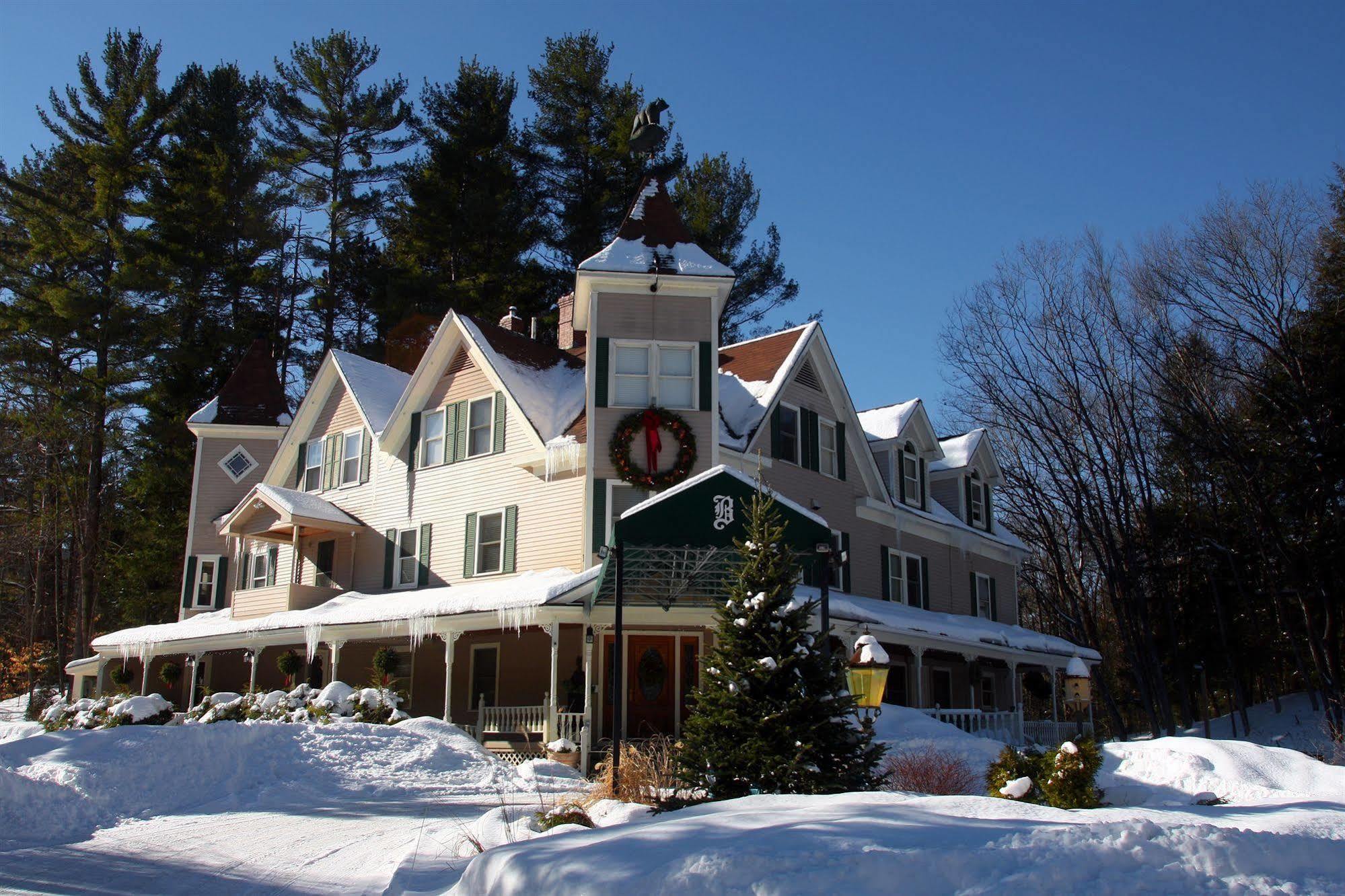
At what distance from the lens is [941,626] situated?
958 inches

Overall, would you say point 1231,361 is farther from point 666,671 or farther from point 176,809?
point 176,809

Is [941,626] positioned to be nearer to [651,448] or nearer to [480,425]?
[651,448]

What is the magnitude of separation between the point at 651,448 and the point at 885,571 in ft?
28.9

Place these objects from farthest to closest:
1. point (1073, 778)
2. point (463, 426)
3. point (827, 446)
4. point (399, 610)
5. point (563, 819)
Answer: point (827, 446), point (463, 426), point (399, 610), point (1073, 778), point (563, 819)

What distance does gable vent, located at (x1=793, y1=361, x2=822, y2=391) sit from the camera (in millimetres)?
24062

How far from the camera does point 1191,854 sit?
5.21 meters

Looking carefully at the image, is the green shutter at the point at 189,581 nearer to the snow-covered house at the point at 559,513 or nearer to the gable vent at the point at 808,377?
the snow-covered house at the point at 559,513

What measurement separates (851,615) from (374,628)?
945cm

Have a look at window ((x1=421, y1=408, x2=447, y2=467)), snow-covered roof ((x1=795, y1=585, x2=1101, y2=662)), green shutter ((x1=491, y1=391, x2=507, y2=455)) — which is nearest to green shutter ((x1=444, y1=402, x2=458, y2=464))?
window ((x1=421, y1=408, x2=447, y2=467))

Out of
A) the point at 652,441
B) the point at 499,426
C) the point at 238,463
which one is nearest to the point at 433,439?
the point at 499,426

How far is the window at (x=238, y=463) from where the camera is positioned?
30.1 meters

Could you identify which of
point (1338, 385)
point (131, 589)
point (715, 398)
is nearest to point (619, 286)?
point (715, 398)

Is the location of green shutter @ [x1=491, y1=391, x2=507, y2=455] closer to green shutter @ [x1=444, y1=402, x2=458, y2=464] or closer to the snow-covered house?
the snow-covered house

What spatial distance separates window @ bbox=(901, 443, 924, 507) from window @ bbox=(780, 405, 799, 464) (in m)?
5.61
